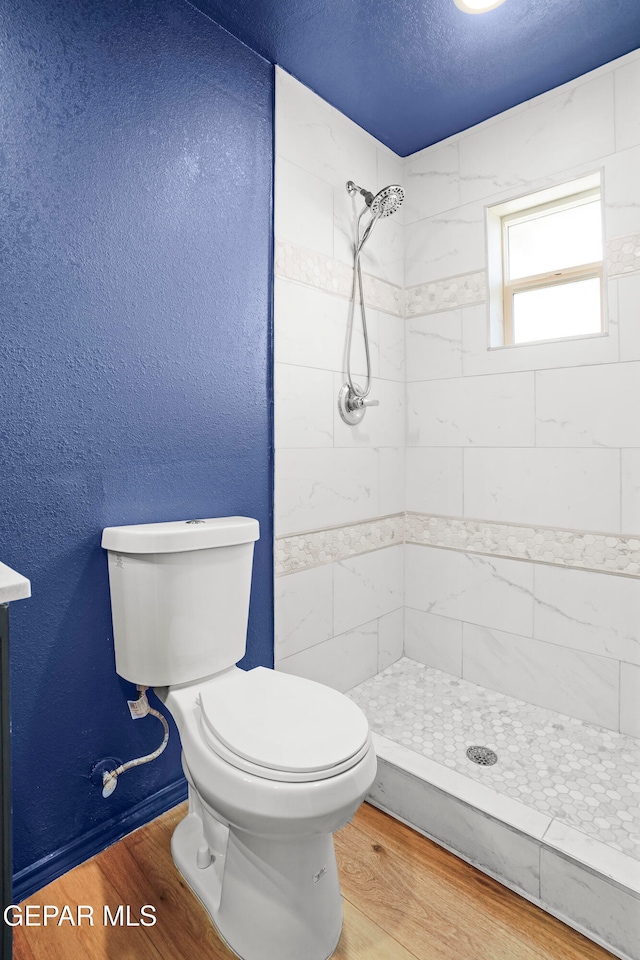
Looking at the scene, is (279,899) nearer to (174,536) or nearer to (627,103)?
(174,536)

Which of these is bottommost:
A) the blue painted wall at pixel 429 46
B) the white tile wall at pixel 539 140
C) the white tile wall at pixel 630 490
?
the white tile wall at pixel 630 490

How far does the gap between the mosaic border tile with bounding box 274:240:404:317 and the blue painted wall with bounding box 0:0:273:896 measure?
0.14 metres

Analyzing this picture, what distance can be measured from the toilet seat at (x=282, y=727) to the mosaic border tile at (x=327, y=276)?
4.38 ft

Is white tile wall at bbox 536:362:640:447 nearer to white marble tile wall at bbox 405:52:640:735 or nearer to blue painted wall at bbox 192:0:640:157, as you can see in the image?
white marble tile wall at bbox 405:52:640:735

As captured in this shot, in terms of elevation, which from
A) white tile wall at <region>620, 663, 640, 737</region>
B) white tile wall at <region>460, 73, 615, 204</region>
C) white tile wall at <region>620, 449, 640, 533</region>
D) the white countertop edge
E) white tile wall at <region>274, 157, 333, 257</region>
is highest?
white tile wall at <region>460, 73, 615, 204</region>

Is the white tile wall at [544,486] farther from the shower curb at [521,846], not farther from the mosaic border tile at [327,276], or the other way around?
the shower curb at [521,846]

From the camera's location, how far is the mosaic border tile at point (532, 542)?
1.84 m

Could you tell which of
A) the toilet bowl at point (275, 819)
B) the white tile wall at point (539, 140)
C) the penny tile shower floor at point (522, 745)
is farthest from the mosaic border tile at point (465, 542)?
the white tile wall at point (539, 140)

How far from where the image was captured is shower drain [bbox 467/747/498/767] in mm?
1650

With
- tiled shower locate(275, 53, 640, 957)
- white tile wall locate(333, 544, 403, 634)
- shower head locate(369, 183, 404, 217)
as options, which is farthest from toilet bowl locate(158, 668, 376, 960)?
shower head locate(369, 183, 404, 217)

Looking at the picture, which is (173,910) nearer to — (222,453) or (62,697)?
(62,697)

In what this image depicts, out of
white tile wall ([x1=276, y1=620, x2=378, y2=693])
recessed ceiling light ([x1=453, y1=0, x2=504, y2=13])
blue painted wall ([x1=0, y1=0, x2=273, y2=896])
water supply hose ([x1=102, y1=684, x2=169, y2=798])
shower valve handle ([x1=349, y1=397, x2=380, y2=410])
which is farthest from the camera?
shower valve handle ([x1=349, y1=397, x2=380, y2=410])

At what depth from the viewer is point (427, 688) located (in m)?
2.15

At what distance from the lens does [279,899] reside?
1126 mm
